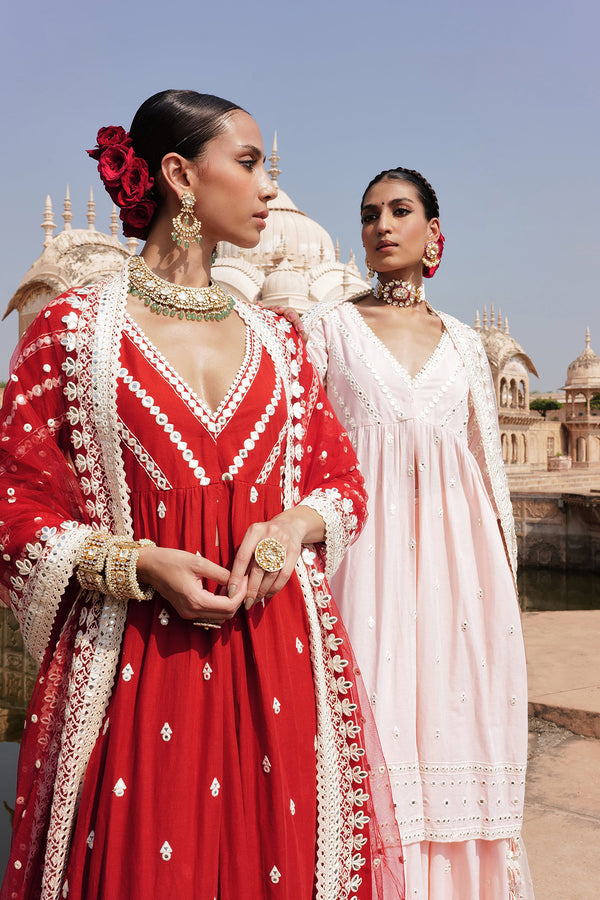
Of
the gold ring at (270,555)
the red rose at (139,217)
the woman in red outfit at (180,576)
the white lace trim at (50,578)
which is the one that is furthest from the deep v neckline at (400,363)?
the white lace trim at (50,578)

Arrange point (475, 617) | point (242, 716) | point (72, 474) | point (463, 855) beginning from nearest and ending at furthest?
point (242, 716) < point (72, 474) < point (463, 855) < point (475, 617)

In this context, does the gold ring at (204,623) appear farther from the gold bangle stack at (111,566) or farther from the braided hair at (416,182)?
the braided hair at (416,182)

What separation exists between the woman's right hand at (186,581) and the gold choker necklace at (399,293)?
1.31m

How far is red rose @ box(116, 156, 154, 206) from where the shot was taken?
4.56ft

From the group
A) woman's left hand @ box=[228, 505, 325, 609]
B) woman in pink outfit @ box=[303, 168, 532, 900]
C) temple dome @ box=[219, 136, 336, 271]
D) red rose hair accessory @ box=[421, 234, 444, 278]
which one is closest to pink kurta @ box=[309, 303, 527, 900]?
woman in pink outfit @ box=[303, 168, 532, 900]

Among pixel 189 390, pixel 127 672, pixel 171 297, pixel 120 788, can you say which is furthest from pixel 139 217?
pixel 120 788

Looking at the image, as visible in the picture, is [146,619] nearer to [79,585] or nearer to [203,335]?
[79,585]

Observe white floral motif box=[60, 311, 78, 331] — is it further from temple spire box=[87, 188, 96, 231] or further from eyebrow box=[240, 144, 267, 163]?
temple spire box=[87, 188, 96, 231]

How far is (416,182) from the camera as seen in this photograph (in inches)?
89.4

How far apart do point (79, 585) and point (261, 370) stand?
0.46 metres

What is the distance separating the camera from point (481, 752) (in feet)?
6.49

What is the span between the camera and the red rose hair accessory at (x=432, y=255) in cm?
232

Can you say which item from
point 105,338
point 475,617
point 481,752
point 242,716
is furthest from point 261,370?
point 481,752

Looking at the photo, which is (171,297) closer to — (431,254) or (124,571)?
(124,571)
